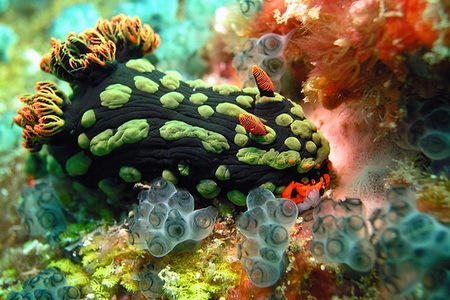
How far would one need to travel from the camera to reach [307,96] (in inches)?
137

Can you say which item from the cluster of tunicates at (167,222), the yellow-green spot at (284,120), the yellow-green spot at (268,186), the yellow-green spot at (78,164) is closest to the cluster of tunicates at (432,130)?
the yellow-green spot at (284,120)

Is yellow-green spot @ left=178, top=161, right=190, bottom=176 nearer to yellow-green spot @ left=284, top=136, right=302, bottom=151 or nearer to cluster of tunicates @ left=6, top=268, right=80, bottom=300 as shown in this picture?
yellow-green spot @ left=284, top=136, right=302, bottom=151

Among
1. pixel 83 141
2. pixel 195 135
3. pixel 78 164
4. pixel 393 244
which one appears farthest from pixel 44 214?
pixel 393 244

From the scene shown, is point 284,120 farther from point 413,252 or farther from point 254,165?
point 413,252

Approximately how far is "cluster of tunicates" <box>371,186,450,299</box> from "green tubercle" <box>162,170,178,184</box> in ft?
6.13

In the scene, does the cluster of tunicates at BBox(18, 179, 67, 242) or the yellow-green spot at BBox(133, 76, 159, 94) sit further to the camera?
the cluster of tunicates at BBox(18, 179, 67, 242)

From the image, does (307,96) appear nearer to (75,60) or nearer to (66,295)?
(75,60)

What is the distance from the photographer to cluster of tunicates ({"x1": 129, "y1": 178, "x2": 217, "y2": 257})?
9.88 ft

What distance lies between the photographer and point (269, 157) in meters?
3.26

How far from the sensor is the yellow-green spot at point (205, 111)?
3.48 metres

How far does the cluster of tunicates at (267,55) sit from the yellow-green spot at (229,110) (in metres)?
0.76

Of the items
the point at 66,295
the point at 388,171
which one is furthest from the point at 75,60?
the point at 388,171

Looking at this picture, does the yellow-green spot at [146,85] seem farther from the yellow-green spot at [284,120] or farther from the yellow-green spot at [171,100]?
the yellow-green spot at [284,120]

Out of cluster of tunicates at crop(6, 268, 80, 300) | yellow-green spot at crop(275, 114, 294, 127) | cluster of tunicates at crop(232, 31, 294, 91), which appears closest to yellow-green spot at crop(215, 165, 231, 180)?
yellow-green spot at crop(275, 114, 294, 127)
